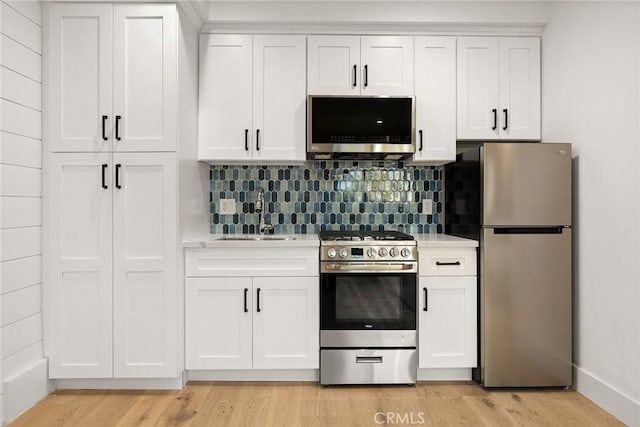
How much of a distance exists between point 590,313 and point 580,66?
150 centimetres

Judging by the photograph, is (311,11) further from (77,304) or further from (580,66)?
(77,304)

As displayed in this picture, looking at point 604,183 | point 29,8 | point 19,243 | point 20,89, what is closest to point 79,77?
point 20,89

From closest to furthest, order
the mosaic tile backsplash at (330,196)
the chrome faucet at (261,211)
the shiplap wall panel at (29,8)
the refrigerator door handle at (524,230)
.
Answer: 1. the shiplap wall panel at (29,8)
2. the refrigerator door handle at (524,230)
3. the chrome faucet at (261,211)
4. the mosaic tile backsplash at (330,196)

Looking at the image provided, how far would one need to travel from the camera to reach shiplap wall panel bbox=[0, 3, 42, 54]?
234cm

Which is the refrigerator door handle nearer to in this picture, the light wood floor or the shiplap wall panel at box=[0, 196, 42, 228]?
the light wood floor

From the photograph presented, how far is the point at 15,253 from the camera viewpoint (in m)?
2.44

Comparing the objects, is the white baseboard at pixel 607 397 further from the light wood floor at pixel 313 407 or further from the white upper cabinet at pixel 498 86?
the white upper cabinet at pixel 498 86

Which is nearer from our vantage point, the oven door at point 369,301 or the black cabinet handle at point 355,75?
the oven door at point 369,301

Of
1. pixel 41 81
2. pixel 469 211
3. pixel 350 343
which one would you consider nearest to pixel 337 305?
pixel 350 343

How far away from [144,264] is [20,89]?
1187 mm

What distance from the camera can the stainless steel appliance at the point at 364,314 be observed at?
282cm

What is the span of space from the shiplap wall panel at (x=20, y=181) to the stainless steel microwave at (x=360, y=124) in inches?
66.1

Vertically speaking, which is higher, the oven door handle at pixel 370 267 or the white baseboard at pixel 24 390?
the oven door handle at pixel 370 267

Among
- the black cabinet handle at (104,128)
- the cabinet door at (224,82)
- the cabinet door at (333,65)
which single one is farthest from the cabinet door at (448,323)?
the black cabinet handle at (104,128)
